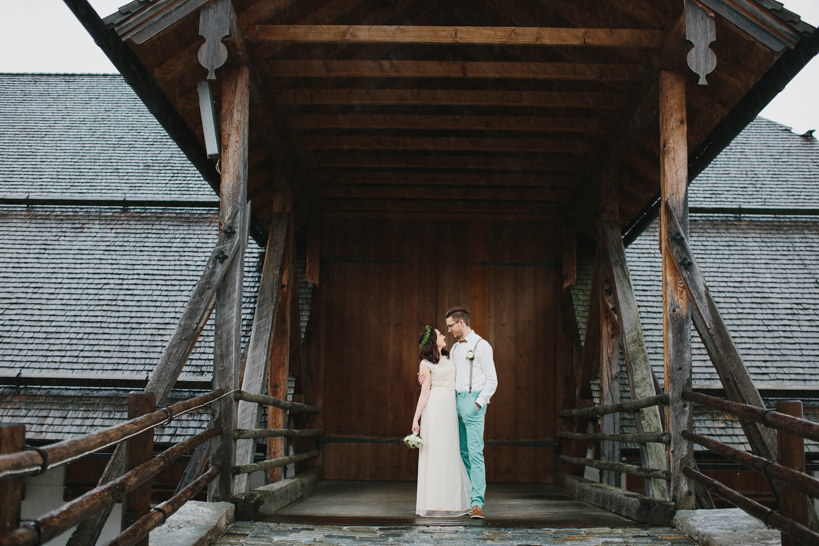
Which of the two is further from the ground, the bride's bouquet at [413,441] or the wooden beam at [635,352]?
the wooden beam at [635,352]

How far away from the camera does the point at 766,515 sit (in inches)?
139

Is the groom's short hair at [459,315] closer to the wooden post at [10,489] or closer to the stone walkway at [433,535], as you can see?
the stone walkway at [433,535]

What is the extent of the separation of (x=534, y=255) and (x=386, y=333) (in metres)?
2.08

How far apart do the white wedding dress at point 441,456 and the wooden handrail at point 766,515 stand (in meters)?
1.72

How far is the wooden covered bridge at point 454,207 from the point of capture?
184 inches

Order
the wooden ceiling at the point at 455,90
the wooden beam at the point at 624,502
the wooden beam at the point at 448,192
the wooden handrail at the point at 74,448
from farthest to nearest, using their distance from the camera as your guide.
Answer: the wooden beam at the point at 448,192
the wooden ceiling at the point at 455,90
the wooden beam at the point at 624,502
the wooden handrail at the point at 74,448

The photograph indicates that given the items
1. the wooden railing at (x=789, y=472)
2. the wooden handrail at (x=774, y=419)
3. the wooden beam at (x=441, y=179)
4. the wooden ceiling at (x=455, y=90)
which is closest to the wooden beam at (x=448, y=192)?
the wooden ceiling at (x=455, y=90)

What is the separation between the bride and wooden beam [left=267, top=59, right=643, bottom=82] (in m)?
2.06

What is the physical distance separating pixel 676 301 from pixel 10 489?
4.12 m

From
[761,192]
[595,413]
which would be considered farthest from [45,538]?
[761,192]

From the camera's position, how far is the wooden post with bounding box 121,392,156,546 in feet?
10.8

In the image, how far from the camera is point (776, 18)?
452 centimetres

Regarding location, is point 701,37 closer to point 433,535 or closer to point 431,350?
point 431,350

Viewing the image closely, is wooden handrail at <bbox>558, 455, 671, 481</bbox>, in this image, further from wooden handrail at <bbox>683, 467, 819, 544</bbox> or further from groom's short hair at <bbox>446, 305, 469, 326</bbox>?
groom's short hair at <bbox>446, 305, 469, 326</bbox>
